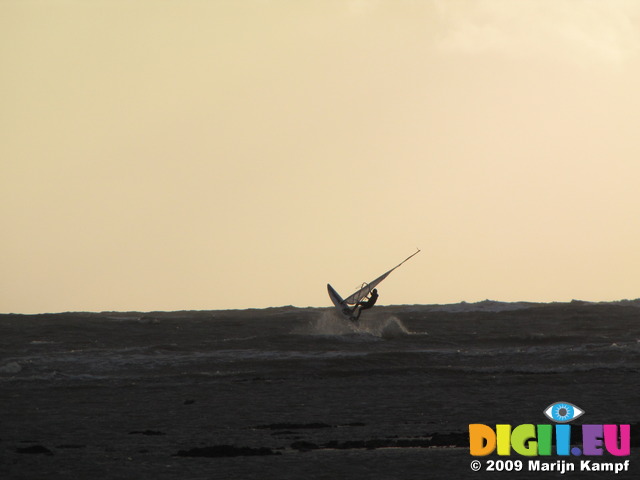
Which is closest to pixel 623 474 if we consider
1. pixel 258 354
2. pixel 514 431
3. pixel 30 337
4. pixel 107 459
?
pixel 514 431

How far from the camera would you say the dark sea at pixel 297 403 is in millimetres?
19156

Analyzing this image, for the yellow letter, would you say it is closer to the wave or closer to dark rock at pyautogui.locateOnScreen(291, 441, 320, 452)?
dark rock at pyautogui.locateOnScreen(291, 441, 320, 452)

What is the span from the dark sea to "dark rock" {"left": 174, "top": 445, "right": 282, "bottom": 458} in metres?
0.04

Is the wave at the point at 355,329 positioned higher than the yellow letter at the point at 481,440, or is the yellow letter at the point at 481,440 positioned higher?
the wave at the point at 355,329

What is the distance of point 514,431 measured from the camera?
21359mm

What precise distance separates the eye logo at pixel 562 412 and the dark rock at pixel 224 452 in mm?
6725

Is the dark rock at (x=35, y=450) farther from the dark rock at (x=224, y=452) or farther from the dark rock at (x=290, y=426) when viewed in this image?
the dark rock at (x=290, y=426)

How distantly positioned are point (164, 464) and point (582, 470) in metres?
7.16

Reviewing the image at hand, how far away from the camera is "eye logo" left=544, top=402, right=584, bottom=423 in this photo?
23.5 metres

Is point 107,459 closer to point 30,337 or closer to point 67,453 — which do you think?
point 67,453

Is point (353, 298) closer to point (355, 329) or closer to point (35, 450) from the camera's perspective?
point (355, 329)

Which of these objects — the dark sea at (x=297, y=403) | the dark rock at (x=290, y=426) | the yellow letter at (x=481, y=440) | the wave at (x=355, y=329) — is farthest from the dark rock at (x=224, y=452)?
the wave at (x=355, y=329)

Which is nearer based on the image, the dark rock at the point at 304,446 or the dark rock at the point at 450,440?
the dark rock at the point at 304,446

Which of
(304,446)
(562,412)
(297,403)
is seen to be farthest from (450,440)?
(297,403)
